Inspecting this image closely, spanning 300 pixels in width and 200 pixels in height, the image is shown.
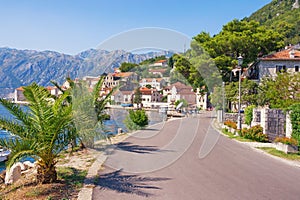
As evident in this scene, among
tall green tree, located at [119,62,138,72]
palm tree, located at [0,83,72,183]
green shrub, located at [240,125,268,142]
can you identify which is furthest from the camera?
tall green tree, located at [119,62,138,72]

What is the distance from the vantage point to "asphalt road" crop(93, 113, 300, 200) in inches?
269

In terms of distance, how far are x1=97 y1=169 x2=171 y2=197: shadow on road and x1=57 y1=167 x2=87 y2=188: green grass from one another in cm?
51

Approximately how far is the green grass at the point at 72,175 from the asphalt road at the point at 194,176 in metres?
0.50

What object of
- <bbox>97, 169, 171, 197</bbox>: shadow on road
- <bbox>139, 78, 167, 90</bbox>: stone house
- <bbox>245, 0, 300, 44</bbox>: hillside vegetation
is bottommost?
<bbox>97, 169, 171, 197</bbox>: shadow on road

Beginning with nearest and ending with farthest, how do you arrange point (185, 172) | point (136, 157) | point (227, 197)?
point (227, 197) < point (185, 172) < point (136, 157)

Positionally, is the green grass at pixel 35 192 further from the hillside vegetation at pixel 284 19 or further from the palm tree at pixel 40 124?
the hillside vegetation at pixel 284 19

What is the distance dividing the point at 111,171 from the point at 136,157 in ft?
8.13

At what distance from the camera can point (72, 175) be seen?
823 cm

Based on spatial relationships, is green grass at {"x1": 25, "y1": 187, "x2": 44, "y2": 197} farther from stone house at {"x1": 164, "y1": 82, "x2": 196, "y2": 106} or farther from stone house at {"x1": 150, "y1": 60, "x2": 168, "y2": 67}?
stone house at {"x1": 164, "y1": 82, "x2": 196, "y2": 106}

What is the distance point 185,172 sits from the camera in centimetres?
884

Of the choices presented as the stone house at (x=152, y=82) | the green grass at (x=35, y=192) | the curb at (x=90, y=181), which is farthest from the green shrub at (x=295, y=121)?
the stone house at (x=152, y=82)

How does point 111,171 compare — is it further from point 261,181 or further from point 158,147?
point 158,147

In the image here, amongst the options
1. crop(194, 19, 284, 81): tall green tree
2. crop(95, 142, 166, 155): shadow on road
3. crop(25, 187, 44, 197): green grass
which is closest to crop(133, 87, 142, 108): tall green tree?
crop(194, 19, 284, 81): tall green tree

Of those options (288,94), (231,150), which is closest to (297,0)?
(288,94)
